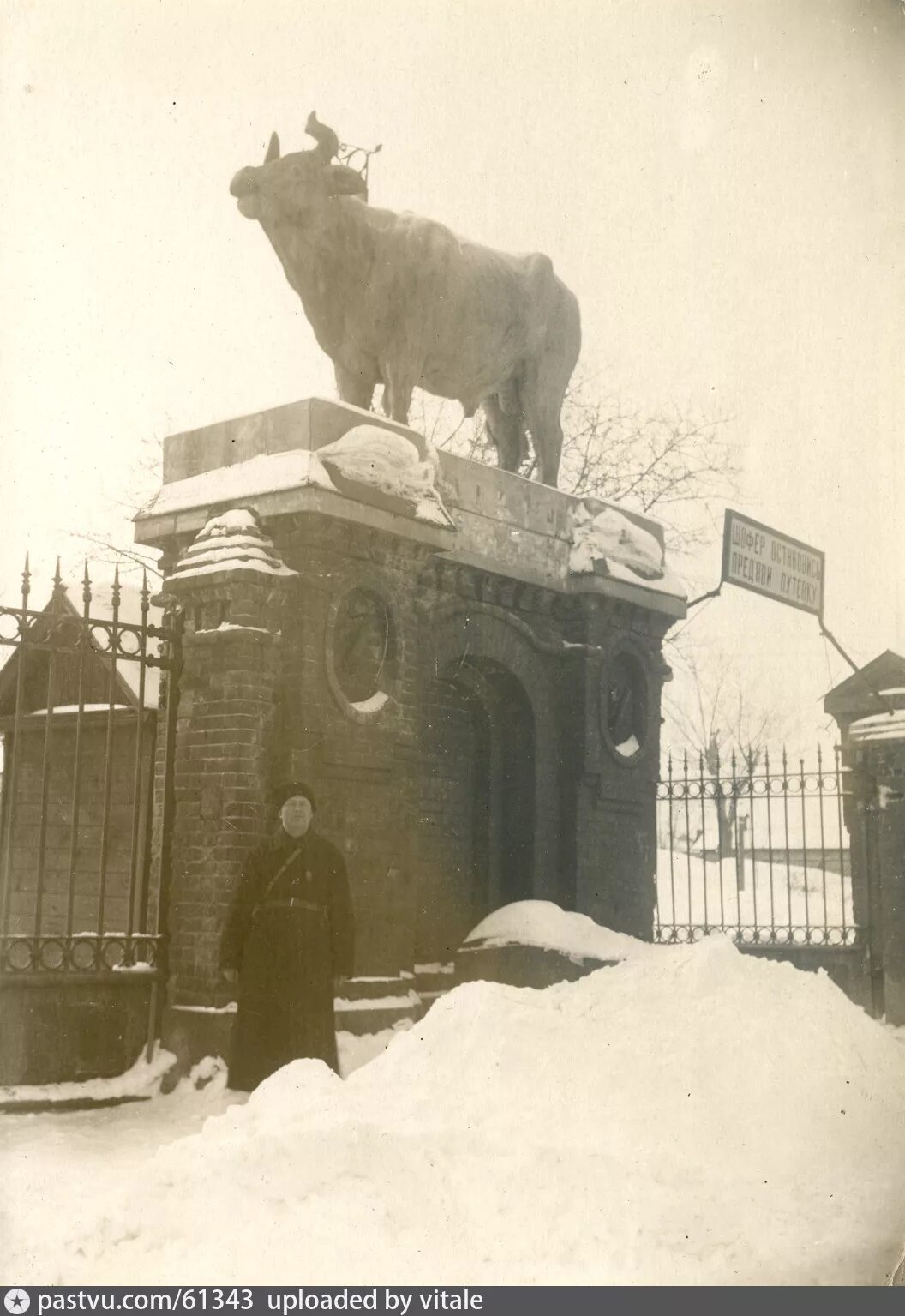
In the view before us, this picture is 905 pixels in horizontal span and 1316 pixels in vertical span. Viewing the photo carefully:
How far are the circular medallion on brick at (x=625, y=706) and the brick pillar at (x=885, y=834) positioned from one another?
1.49 meters

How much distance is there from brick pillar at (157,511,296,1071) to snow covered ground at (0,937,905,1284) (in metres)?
0.57

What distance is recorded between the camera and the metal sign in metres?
7.59

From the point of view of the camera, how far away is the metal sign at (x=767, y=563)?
759 cm

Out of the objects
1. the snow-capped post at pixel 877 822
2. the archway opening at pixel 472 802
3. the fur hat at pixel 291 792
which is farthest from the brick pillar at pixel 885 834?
the fur hat at pixel 291 792

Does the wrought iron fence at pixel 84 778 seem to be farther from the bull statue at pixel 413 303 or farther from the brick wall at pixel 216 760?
the bull statue at pixel 413 303

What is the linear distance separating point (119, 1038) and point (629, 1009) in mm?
2536

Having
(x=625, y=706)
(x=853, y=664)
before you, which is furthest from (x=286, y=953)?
(x=625, y=706)

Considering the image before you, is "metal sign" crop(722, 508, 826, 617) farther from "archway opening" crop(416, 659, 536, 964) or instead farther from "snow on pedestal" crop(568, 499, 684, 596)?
"archway opening" crop(416, 659, 536, 964)

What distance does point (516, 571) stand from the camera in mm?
8664

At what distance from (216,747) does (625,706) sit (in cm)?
371

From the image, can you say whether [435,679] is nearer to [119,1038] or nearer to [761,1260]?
[119,1038]

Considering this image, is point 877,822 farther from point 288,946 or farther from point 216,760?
point 216,760

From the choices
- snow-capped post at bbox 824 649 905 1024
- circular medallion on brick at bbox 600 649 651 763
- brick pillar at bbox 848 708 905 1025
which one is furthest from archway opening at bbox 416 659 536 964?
brick pillar at bbox 848 708 905 1025

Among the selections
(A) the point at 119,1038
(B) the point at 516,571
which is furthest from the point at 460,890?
(A) the point at 119,1038
